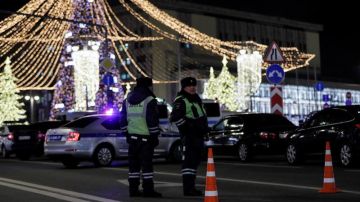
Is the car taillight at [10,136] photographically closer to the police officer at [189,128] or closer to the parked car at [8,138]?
the parked car at [8,138]

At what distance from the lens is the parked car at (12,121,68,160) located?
88.4 ft

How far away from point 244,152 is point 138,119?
1031cm

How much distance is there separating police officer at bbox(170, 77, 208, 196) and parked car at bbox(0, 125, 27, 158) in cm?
1840

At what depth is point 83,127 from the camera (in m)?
19.1

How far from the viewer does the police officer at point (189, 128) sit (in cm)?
1033

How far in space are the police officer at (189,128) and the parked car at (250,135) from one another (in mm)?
9900

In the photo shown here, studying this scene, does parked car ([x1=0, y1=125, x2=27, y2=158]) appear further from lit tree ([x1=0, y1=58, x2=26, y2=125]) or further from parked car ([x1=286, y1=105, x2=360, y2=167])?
lit tree ([x1=0, y1=58, x2=26, y2=125])

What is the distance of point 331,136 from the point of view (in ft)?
54.8

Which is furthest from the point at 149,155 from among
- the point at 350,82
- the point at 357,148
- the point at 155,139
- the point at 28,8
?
the point at 350,82

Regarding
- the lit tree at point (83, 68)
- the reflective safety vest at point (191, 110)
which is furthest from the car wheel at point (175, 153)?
the lit tree at point (83, 68)

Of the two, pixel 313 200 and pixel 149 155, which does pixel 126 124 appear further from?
pixel 313 200

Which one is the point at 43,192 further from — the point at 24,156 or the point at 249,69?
the point at 249,69

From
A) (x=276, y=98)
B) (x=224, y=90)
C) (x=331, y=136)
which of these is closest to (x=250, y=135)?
(x=276, y=98)

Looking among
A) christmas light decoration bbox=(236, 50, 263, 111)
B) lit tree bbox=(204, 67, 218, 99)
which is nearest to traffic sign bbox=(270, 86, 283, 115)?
christmas light decoration bbox=(236, 50, 263, 111)
